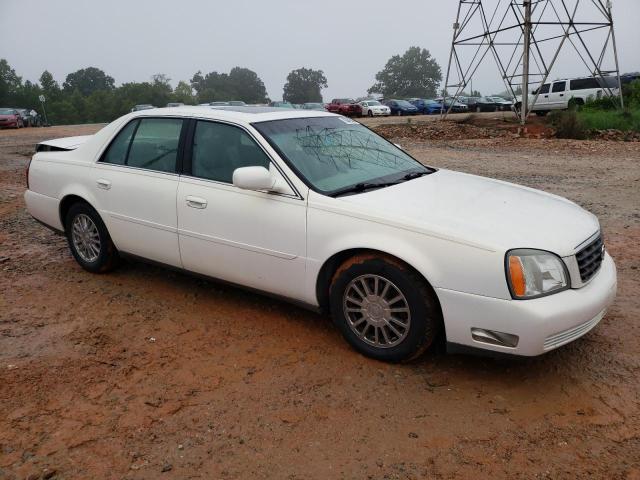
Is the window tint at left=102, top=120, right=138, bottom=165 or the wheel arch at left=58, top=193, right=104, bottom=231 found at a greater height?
the window tint at left=102, top=120, right=138, bottom=165

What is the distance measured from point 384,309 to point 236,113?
1905 mm

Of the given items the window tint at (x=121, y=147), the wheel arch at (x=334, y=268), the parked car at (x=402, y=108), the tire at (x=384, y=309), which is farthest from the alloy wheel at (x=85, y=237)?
the parked car at (x=402, y=108)

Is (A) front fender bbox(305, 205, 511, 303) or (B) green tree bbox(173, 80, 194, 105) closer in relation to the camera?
(A) front fender bbox(305, 205, 511, 303)

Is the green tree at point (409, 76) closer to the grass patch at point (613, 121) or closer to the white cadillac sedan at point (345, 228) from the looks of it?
the grass patch at point (613, 121)

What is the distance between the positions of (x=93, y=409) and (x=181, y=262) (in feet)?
4.59

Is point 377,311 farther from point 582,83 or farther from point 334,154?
point 582,83

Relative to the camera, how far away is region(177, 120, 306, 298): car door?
3533mm

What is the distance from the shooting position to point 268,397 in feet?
10.1

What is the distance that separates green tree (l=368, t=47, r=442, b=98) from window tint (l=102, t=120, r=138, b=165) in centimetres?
12491

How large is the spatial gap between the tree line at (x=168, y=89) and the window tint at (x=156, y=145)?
81.2m

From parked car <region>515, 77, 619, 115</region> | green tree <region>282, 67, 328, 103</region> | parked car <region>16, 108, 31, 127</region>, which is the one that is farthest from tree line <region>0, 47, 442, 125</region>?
parked car <region>515, 77, 619, 115</region>

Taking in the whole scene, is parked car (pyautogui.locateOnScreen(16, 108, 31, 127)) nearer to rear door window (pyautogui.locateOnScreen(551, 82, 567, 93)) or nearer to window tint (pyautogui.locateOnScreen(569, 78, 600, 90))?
rear door window (pyautogui.locateOnScreen(551, 82, 567, 93))

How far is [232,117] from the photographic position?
400 cm

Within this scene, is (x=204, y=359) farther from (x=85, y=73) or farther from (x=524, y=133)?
(x=85, y=73)
